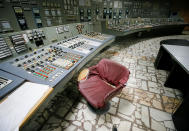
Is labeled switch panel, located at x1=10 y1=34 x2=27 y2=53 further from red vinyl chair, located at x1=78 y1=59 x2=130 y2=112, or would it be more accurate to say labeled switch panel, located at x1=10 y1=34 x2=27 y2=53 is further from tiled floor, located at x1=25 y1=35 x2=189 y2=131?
tiled floor, located at x1=25 y1=35 x2=189 y2=131

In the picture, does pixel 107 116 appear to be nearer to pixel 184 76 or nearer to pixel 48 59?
pixel 48 59

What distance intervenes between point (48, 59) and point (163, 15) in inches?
321

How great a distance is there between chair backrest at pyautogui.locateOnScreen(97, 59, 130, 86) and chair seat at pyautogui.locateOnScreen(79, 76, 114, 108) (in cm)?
12

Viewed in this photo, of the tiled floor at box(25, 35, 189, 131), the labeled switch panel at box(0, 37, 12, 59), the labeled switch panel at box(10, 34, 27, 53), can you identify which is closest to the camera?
the labeled switch panel at box(0, 37, 12, 59)

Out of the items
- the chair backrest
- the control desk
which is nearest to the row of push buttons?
the control desk

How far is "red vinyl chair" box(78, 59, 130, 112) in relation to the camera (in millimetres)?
1414

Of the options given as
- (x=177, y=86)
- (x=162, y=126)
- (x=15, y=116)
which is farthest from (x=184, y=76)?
(x=15, y=116)

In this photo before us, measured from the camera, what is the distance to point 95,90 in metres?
1.56

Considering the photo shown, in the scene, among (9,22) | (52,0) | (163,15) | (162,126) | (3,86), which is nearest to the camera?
(3,86)

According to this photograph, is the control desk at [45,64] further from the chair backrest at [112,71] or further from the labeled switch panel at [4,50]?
the chair backrest at [112,71]

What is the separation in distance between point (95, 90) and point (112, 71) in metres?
0.43

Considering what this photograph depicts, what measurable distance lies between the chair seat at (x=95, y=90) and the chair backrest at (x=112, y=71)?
0.12 m

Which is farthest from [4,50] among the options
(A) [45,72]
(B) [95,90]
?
(B) [95,90]

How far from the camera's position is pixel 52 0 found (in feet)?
6.53
